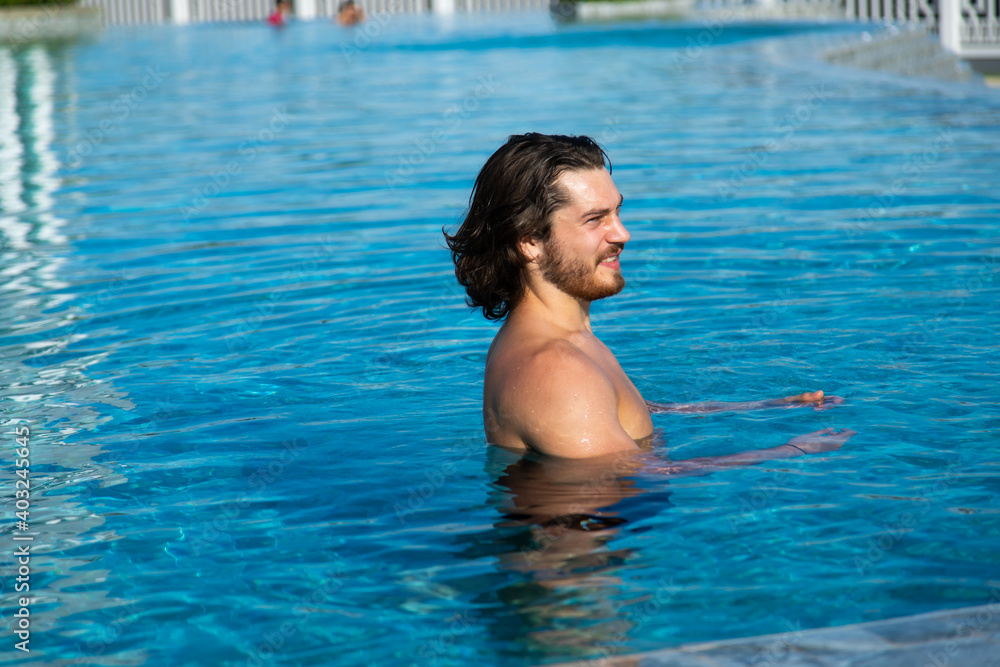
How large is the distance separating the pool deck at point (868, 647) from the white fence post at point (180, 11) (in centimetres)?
4224

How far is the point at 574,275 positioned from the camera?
364 cm

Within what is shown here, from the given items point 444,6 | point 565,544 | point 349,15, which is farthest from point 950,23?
point 444,6

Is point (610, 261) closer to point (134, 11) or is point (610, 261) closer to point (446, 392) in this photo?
point (446, 392)

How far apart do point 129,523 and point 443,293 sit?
344cm

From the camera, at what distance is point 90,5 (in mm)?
39562

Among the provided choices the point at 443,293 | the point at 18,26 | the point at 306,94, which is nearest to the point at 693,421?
the point at 443,293

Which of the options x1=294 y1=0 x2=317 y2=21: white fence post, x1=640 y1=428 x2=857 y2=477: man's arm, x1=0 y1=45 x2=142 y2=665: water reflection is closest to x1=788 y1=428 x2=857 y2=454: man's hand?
x1=640 y1=428 x2=857 y2=477: man's arm

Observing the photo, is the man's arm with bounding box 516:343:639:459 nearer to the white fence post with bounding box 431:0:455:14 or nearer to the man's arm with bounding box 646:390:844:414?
the man's arm with bounding box 646:390:844:414

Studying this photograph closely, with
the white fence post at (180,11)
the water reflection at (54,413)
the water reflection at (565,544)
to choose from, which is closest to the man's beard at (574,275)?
the water reflection at (565,544)

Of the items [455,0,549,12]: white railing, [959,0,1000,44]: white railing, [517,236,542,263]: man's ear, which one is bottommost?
[517,236,542,263]: man's ear

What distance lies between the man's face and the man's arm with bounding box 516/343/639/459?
0.29 meters

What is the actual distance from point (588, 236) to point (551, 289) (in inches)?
9.0

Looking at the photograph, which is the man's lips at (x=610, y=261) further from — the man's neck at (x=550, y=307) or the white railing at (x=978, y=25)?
the white railing at (x=978, y=25)

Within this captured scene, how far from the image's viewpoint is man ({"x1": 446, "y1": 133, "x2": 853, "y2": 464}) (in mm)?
3398
